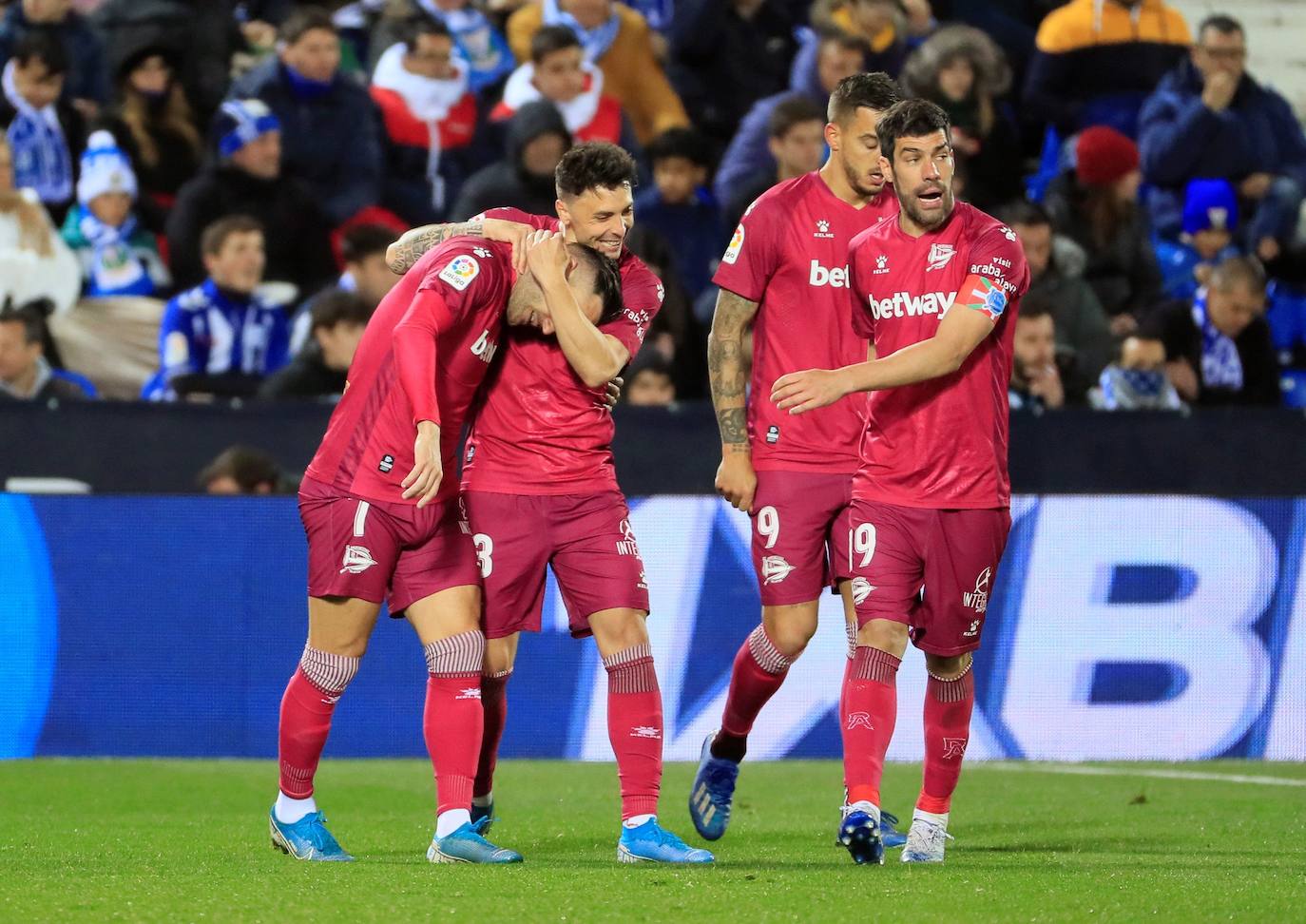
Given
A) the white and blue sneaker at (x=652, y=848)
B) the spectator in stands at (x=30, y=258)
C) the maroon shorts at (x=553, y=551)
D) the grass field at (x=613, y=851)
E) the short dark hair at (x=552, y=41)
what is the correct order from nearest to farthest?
the grass field at (x=613, y=851) < the white and blue sneaker at (x=652, y=848) < the maroon shorts at (x=553, y=551) < the spectator in stands at (x=30, y=258) < the short dark hair at (x=552, y=41)

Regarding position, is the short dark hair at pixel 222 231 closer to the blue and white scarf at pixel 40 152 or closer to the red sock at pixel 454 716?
the blue and white scarf at pixel 40 152

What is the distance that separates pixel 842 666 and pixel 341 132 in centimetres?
517

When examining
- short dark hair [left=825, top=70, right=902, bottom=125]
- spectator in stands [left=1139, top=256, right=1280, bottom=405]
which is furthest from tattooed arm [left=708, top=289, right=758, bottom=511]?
spectator in stands [left=1139, top=256, right=1280, bottom=405]

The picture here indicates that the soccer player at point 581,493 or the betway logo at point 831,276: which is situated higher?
the betway logo at point 831,276

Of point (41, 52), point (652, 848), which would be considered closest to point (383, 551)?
point (652, 848)

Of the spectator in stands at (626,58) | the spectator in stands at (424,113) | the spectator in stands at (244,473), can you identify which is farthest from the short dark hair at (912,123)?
the spectator in stands at (626,58)

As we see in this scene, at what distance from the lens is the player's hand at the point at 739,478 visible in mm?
7293

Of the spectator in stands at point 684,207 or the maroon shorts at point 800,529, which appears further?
the spectator in stands at point 684,207

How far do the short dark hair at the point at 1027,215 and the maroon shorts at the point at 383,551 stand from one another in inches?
253

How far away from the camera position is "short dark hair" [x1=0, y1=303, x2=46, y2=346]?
10867 mm

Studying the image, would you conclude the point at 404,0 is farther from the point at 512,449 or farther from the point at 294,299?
the point at 512,449

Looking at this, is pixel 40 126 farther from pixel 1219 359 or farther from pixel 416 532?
pixel 416 532

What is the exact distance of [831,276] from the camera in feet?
23.7

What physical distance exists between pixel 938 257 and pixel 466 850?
87.1 inches
